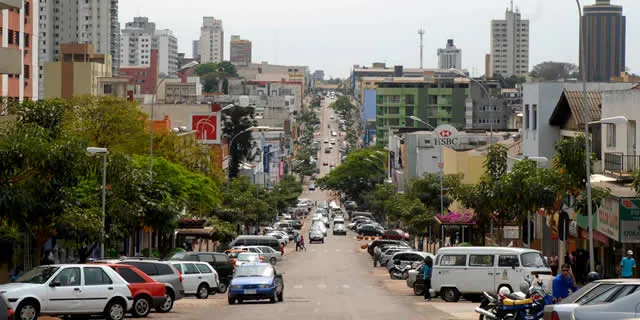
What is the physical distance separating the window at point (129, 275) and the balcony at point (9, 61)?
50.9 feet

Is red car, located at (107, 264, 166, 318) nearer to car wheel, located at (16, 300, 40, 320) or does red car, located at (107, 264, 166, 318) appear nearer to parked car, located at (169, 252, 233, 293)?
car wheel, located at (16, 300, 40, 320)

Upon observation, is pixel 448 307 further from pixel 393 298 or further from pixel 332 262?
pixel 332 262

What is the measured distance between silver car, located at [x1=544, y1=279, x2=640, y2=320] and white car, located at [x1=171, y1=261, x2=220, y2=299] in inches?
870

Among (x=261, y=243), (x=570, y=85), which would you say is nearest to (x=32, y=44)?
(x=261, y=243)

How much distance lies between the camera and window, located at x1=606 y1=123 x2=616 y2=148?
48.0 metres

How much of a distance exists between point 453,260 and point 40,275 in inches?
586

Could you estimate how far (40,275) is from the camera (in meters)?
29.4

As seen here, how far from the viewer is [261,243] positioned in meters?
75.3

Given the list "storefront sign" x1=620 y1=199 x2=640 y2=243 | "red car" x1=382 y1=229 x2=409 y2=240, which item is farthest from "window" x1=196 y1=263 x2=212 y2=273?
"red car" x1=382 y1=229 x2=409 y2=240

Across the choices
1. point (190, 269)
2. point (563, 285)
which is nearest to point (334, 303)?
Answer: point (190, 269)

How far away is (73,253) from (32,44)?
33593 millimetres

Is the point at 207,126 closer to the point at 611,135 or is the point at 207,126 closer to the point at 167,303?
the point at 611,135

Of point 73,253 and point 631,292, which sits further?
point 73,253

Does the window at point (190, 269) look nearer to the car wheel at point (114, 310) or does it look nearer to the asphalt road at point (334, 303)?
the asphalt road at point (334, 303)
